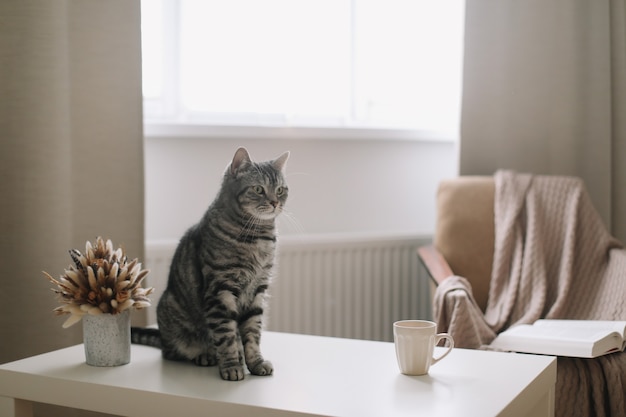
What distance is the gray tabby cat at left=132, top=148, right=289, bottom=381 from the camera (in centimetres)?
137

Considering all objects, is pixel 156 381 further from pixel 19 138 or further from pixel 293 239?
pixel 293 239

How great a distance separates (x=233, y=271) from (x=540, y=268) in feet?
4.45

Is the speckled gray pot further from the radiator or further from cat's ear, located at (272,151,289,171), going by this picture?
the radiator

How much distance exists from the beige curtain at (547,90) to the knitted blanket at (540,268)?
33cm

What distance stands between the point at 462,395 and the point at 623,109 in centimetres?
213

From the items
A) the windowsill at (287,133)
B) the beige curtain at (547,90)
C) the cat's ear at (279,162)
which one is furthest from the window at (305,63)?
the cat's ear at (279,162)

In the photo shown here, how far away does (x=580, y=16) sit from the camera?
293 centimetres

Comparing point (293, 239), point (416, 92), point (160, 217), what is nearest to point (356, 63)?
point (416, 92)

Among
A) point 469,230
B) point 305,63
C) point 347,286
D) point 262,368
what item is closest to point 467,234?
point 469,230

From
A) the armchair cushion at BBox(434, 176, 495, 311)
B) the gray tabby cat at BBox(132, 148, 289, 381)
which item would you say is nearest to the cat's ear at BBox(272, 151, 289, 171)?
the gray tabby cat at BBox(132, 148, 289, 381)

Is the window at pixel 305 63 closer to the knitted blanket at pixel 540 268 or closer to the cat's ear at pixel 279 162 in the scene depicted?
the knitted blanket at pixel 540 268

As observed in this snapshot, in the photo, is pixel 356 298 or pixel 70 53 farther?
pixel 356 298

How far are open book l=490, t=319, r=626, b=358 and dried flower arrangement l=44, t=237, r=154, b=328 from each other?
39.8 inches

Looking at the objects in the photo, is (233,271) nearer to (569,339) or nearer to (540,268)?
(569,339)
